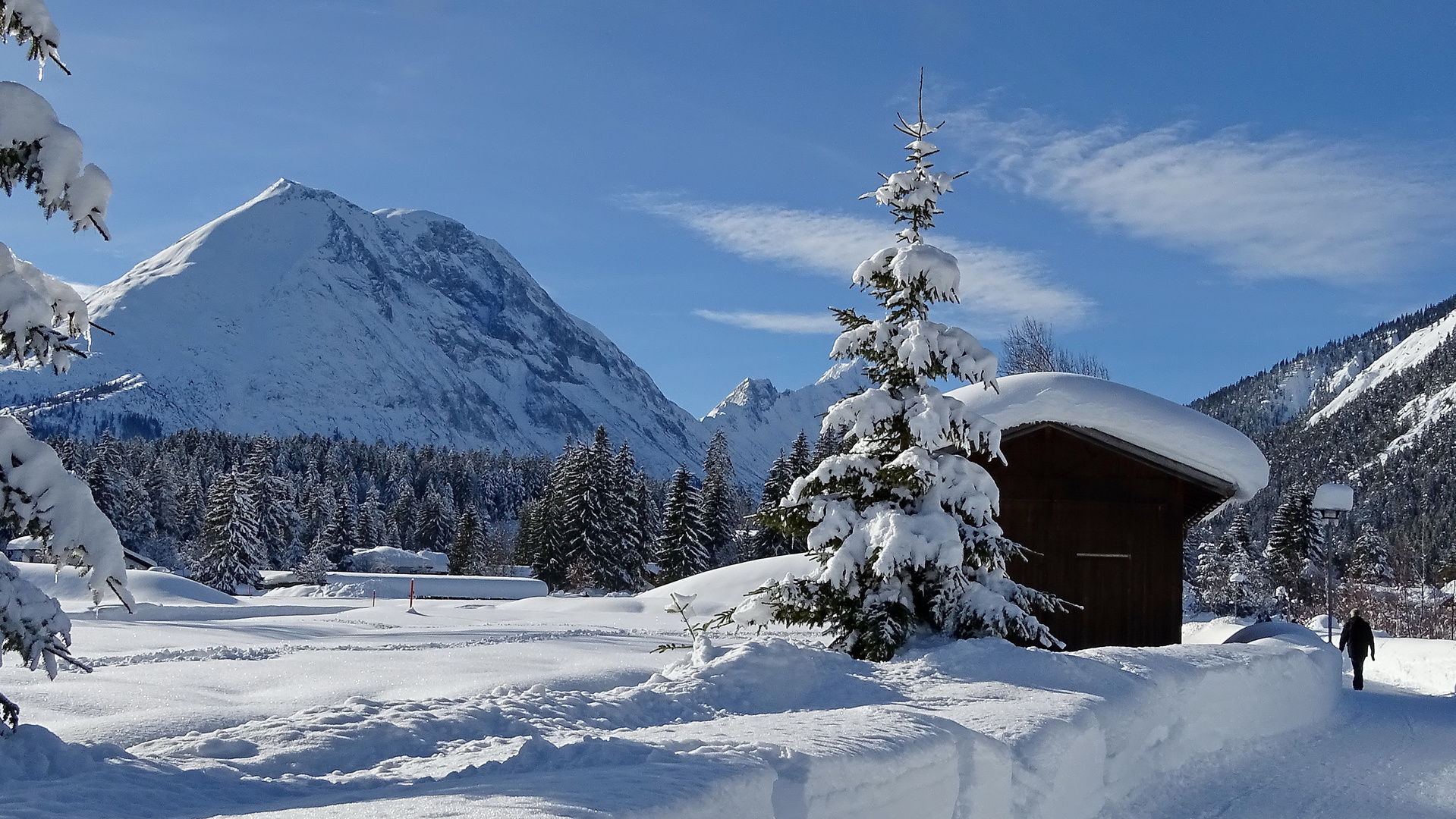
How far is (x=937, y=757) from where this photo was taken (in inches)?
226

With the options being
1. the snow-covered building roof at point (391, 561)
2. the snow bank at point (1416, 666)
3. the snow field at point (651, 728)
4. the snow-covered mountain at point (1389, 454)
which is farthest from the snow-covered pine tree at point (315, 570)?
the snow-covered mountain at point (1389, 454)

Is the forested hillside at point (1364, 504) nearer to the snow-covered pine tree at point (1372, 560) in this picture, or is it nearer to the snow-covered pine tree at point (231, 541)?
the snow-covered pine tree at point (1372, 560)

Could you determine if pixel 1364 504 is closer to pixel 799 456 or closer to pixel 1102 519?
pixel 799 456

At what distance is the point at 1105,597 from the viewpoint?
15562mm

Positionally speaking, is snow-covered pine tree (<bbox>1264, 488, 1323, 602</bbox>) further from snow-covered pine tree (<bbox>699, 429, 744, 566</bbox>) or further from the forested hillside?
snow-covered pine tree (<bbox>699, 429, 744, 566</bbox>)

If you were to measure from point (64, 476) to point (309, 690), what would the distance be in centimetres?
369

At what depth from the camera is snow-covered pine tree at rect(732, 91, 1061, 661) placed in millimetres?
10281

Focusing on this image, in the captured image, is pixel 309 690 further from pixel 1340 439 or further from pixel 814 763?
pixel 1340 439

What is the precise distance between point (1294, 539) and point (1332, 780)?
47.9 metres

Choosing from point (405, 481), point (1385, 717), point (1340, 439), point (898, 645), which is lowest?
point (1385, 717)

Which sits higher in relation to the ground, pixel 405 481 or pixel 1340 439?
pixel 1340 439

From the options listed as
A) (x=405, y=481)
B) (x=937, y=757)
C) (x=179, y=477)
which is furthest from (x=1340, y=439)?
(x=937, y=757)

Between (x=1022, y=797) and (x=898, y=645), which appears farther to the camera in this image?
(x=898, y=645)

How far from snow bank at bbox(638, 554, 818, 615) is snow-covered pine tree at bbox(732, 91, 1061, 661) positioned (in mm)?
12884
